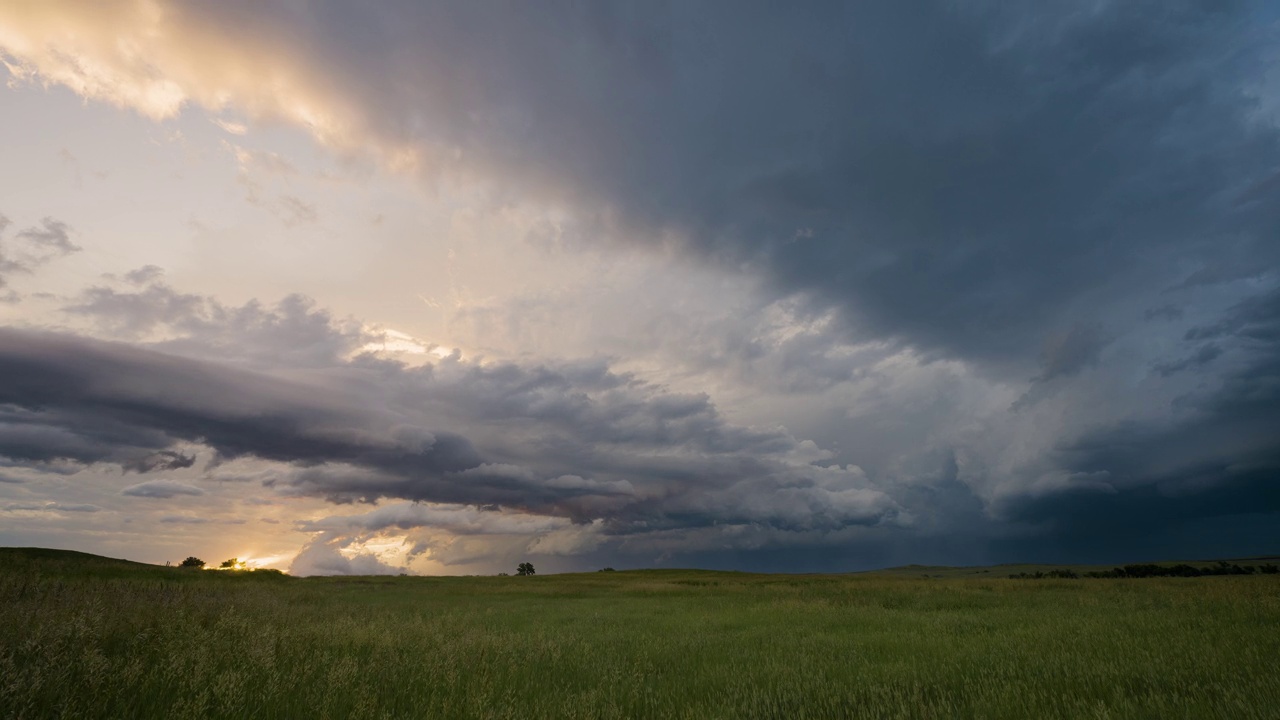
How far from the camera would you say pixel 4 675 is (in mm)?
5336

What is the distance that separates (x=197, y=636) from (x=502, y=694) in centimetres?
542

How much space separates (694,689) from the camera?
7.41 metres

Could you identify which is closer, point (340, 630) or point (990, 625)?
point (340, 630)

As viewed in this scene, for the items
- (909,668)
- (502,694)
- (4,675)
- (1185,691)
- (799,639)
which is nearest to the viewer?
(4,675)

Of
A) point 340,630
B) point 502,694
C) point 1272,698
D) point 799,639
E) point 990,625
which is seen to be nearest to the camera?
point 1272,698

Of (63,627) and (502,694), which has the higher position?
(63,627)

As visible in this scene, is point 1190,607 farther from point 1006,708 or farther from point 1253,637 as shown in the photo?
point 1006,708

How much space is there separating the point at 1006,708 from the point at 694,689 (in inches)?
143

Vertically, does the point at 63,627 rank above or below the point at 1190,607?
above

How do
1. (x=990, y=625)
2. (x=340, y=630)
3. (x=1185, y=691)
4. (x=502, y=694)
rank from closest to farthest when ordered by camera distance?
(x=1185, y=691), (x=502, y=694), (x=340, y=630), (x=990, y=625)

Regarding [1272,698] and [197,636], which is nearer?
[1272,698]

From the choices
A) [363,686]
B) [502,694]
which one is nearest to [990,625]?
[502,694]

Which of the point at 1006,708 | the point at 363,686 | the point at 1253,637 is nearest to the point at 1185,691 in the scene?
the point at 1006,708

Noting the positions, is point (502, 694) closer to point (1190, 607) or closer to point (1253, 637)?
point (1253, 637)
